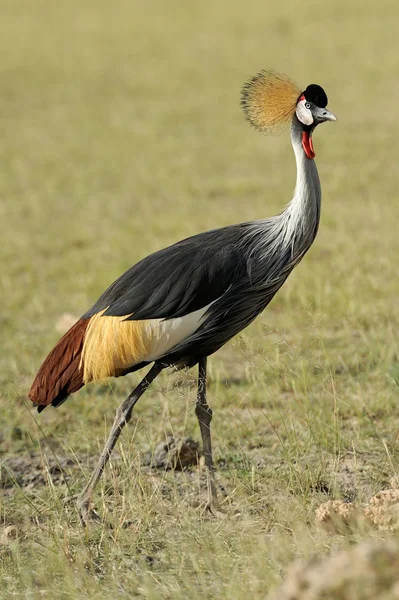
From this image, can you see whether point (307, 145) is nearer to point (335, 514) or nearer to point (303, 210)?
point (303, 210)

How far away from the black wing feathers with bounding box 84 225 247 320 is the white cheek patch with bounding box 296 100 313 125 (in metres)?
0.46

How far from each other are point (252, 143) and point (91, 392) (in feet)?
23.1

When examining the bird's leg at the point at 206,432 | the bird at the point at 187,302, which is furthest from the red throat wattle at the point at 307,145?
the bird's leg at the point at 206,432

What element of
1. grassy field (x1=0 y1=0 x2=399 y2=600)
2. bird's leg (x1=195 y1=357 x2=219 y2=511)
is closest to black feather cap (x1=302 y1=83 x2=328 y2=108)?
grassy field (x1=0 y1=0 x2=399 y2=600)

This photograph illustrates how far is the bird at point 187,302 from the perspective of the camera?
3.29 m

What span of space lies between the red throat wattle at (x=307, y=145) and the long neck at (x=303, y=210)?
0.5 inches

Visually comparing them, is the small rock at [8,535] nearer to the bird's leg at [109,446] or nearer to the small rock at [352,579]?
the bird's leg at [109,446]

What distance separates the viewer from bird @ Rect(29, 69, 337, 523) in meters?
3.29

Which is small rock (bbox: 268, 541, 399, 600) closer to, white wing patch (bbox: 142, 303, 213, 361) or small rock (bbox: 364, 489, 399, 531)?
small rock (bbox: 364, 489, 399, 531)

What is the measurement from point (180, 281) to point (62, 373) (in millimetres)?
525

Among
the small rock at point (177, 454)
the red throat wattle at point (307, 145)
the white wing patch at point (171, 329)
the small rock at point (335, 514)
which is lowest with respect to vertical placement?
the small rock at point (177, 454)

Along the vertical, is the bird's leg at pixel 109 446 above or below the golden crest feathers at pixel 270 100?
below

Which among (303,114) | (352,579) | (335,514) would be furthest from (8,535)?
(303,114)

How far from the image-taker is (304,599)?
76.7 inches
